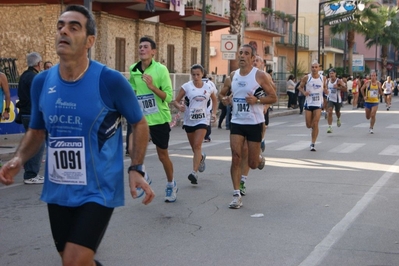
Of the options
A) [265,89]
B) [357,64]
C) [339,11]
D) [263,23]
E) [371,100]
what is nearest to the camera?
[265,89]

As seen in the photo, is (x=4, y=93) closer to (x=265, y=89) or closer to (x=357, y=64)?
(x=265, y=89)

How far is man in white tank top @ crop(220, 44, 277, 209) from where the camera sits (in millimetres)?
9148

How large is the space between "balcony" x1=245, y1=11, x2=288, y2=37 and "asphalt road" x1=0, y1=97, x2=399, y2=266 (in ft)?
117

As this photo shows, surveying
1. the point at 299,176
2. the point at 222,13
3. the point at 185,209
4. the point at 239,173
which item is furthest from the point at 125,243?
the point at 222,13

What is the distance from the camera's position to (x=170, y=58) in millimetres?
36000

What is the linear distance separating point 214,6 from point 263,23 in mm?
12937

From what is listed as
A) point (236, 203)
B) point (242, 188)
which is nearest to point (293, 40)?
point (242, 188)

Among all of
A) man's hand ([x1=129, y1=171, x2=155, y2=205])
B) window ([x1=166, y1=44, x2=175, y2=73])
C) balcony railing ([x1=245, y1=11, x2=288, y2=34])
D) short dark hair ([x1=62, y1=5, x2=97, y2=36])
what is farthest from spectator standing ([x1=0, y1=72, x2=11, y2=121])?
balcony railing ([x1=245, y1=11, x2=288, y2=34])

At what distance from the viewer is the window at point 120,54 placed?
102ft

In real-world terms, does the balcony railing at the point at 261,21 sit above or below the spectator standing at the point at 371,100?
above

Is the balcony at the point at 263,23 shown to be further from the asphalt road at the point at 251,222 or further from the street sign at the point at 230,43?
the asphalt road at the point at 251,222

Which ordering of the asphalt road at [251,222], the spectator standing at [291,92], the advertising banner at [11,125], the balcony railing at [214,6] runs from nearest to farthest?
1. the asphalt road at [251,222]
2. the advertising banner at [11,125]
3. the balcony railing at [214,6]
4. the spectator standing at [291,92]

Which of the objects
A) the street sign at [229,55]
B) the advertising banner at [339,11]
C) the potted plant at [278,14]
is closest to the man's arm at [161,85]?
the street sign at [229,55]

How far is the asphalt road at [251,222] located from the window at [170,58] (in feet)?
73.1
